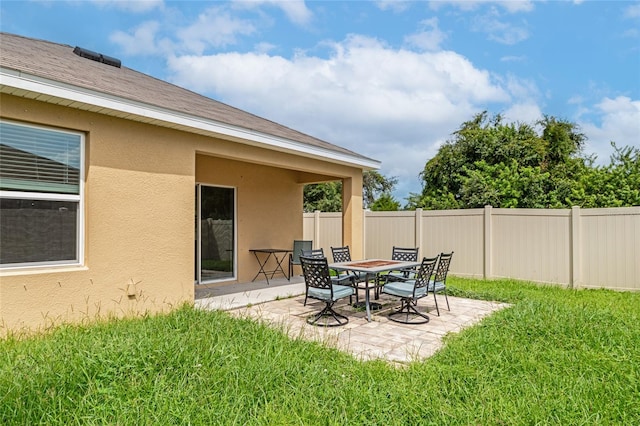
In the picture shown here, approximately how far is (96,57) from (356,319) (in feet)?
25.3

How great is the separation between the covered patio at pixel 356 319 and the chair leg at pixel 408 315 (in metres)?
0.13

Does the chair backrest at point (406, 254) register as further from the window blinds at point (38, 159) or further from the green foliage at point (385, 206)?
the window blinds at point (38, 159)

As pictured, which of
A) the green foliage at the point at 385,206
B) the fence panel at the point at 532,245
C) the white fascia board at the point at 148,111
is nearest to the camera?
the white fascia board at the point at 148,111

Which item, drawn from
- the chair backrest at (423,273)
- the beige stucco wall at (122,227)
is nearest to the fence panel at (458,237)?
the chair backrest at (423,273)

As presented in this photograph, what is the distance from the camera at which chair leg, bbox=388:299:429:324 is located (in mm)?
6037

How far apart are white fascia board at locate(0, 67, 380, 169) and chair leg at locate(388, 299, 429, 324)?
353cm

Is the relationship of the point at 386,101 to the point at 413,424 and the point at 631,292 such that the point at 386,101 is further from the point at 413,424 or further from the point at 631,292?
the point at 413,424

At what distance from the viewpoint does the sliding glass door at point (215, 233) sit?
345 inches

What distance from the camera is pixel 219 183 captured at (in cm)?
902

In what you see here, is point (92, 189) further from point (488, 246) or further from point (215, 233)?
point (488, 246)

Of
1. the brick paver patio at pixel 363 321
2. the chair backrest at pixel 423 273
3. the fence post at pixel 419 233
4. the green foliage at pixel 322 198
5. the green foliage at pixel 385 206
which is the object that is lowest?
the brick paver patio at pixel 363 321

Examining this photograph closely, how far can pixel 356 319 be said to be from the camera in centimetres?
623

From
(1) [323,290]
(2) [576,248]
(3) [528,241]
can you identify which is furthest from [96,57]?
(2) [576,248]

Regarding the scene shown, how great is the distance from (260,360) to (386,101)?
651 inches
